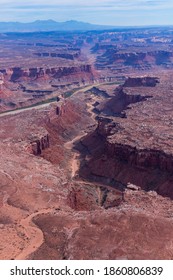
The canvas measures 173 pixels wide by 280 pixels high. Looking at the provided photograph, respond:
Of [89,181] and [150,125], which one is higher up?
[150,125]

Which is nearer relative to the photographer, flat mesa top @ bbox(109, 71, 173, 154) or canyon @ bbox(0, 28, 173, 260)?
canyon @ bbox(0, 28, 173, 260)

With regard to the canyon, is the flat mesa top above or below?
above

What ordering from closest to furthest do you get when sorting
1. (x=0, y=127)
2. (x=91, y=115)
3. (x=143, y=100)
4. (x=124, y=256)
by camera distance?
(x=124, y=256) → (x=0, y=127) → (x=143, y=100) → (x=91, y=115)

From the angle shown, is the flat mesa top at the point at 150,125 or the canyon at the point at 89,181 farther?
the flat mesa top at the point at 150,125

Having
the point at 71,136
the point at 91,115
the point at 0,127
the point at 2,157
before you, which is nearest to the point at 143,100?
the point at 91,115

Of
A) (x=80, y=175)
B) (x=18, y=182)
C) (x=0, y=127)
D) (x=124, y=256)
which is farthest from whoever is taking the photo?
(x=0, y=127)

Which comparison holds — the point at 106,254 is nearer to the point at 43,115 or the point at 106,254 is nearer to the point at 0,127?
the point at 0,127

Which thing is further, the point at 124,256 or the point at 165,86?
the point at 165,86

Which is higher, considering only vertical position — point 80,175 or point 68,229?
point 68,229

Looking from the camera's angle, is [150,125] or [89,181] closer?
[89,181]

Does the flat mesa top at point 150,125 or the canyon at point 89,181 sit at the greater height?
the flat mesa top at point 150,125
